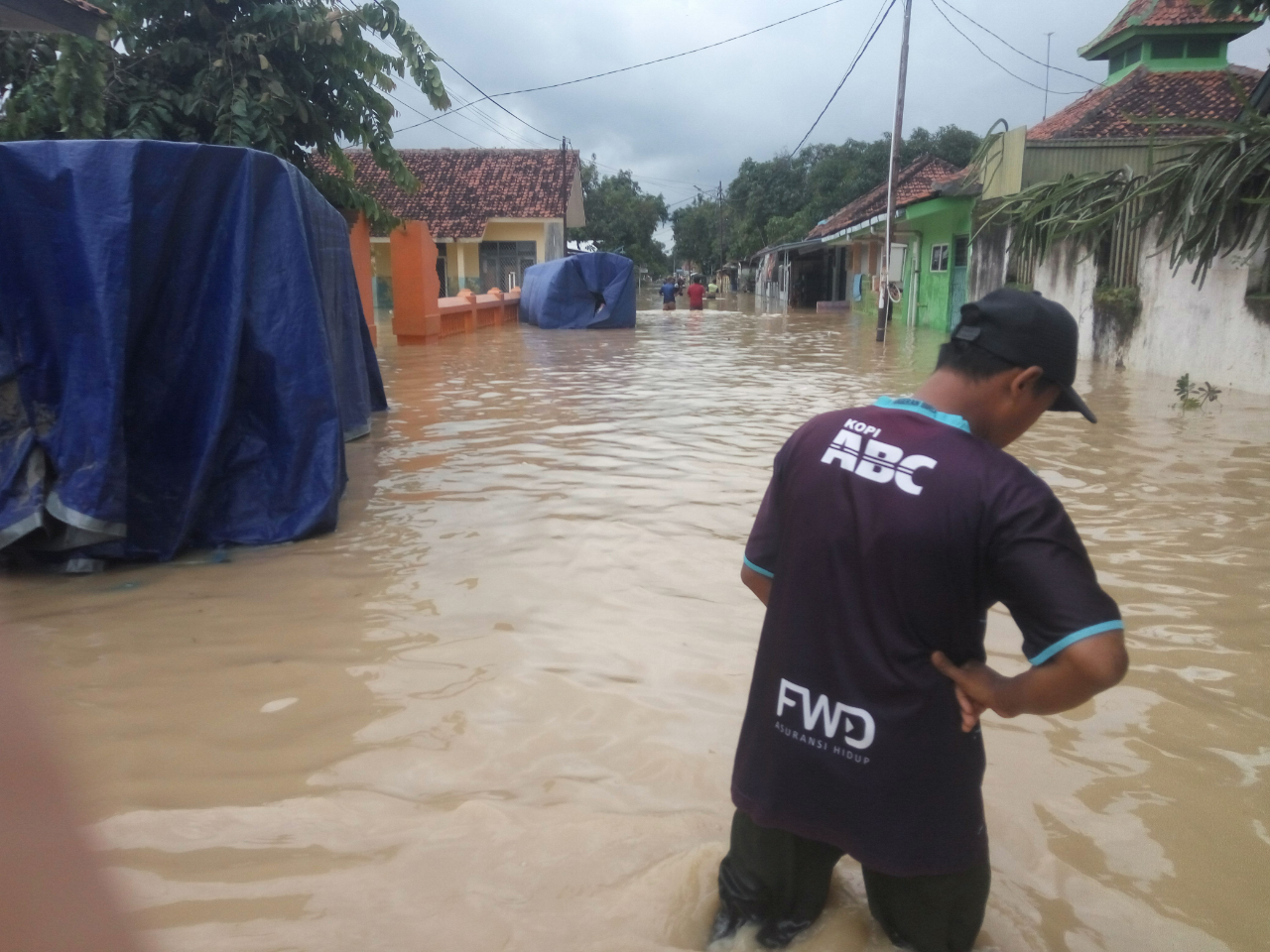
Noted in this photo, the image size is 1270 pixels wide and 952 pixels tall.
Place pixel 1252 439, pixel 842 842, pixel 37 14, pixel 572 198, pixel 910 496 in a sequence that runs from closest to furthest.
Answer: pixel 910 496 → pixel 842 842 → pixel 37 14 → pixel 1252 439 → pixel 572 198

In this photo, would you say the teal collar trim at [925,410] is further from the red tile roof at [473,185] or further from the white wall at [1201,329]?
the red tile roof at [473,185]

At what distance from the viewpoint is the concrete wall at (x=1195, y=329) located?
955 centimetres

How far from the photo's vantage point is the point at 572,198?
3516 cm

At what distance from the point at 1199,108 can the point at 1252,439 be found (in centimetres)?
1350

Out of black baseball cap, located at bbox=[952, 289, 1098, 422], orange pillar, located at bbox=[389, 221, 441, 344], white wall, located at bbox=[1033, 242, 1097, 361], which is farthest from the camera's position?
orange pillar, located at bbox=[389, 221, 441, 344]

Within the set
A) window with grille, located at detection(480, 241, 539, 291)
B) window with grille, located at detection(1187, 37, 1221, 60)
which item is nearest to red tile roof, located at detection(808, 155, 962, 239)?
window with grille, located at detection(1187, 37, 1221, 60)

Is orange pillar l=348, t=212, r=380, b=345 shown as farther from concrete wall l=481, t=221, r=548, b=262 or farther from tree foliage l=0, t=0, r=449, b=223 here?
concrete wall l=481, t=221, r=548, b=262

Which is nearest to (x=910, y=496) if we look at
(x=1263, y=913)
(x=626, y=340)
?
(x=1263, y=913)

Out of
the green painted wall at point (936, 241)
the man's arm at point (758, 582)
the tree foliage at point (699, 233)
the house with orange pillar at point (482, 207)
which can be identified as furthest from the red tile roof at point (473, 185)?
the tree foliage at point (699, 233)

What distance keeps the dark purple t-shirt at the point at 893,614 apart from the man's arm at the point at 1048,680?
21 mm

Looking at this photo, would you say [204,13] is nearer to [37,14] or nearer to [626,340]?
[37,14]

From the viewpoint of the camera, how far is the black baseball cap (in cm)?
156

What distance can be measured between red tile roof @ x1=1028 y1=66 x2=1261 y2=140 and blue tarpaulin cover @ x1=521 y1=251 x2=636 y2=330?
10032mm

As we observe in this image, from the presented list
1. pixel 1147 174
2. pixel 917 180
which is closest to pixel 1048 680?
pixel 1147 174
